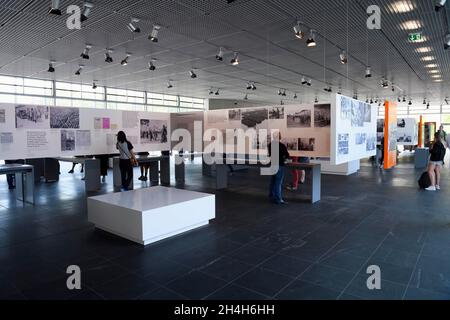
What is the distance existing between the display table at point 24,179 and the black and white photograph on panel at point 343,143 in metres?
7.03

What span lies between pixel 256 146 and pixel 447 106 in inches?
1020

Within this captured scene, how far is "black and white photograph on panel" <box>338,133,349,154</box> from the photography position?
7101 mm

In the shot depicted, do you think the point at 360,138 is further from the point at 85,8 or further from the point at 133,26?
the point at 85,8

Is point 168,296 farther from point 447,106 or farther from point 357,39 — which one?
point 447,106

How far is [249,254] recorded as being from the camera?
4.27 meters

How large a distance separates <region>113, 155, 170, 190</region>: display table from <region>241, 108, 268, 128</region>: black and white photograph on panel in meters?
2.99

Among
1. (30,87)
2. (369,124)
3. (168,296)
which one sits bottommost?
(168,296)

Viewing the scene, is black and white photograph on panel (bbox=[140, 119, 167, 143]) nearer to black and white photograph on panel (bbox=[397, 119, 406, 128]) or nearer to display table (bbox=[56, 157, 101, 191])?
display table (bbox=[56, 157, 101, 191])

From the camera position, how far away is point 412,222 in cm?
570

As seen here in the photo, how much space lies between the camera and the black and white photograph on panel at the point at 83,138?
9.13m

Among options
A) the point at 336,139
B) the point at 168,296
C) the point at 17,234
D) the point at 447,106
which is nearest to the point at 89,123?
the point at 17,234

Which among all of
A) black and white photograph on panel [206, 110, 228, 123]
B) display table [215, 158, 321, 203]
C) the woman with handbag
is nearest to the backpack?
display table [215, 158, 321, 203]

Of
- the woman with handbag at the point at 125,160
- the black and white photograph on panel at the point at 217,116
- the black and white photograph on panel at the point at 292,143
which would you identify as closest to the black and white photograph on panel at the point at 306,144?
the black and white photograph on panel at the point at 292,143

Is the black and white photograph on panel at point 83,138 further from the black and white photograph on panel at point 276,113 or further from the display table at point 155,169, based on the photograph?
the black and white photograph on panel at point 276,113
